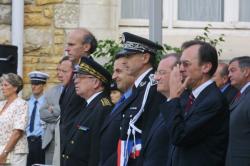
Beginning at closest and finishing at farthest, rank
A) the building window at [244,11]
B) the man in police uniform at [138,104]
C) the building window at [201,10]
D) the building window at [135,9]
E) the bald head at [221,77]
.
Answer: the man in police uniform at [138,104] → the bald head at [221,77] → the building window at [135,9] → the building window at [201,10] → the building window at [244,11]

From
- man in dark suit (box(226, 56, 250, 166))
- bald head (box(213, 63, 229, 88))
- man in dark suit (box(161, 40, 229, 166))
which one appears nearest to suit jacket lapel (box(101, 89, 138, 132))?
man in dark suit (box(161, 40, 229, 166))

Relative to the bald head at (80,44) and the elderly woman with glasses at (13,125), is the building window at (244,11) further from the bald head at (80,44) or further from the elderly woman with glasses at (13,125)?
the bald head at (80,44)

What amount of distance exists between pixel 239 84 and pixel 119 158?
109 inches

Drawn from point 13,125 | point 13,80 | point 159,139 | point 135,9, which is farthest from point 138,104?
point 135,9

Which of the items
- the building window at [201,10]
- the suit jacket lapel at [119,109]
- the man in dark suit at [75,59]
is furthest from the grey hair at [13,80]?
the suit jacket lapel at [119,109]

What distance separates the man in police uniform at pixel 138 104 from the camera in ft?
23.3

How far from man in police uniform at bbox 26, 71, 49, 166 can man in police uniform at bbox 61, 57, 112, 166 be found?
3.72 metres

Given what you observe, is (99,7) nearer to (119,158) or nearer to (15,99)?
(15,99)

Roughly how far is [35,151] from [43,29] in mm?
1957

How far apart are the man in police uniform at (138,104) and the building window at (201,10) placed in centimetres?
649

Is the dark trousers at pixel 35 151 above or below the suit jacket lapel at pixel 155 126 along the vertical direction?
below

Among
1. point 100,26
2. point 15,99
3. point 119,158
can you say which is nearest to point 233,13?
point 100,26

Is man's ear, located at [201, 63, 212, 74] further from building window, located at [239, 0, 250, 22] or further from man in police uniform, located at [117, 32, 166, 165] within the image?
building window, located at [239, 0, 250, 22]

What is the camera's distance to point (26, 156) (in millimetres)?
11219
